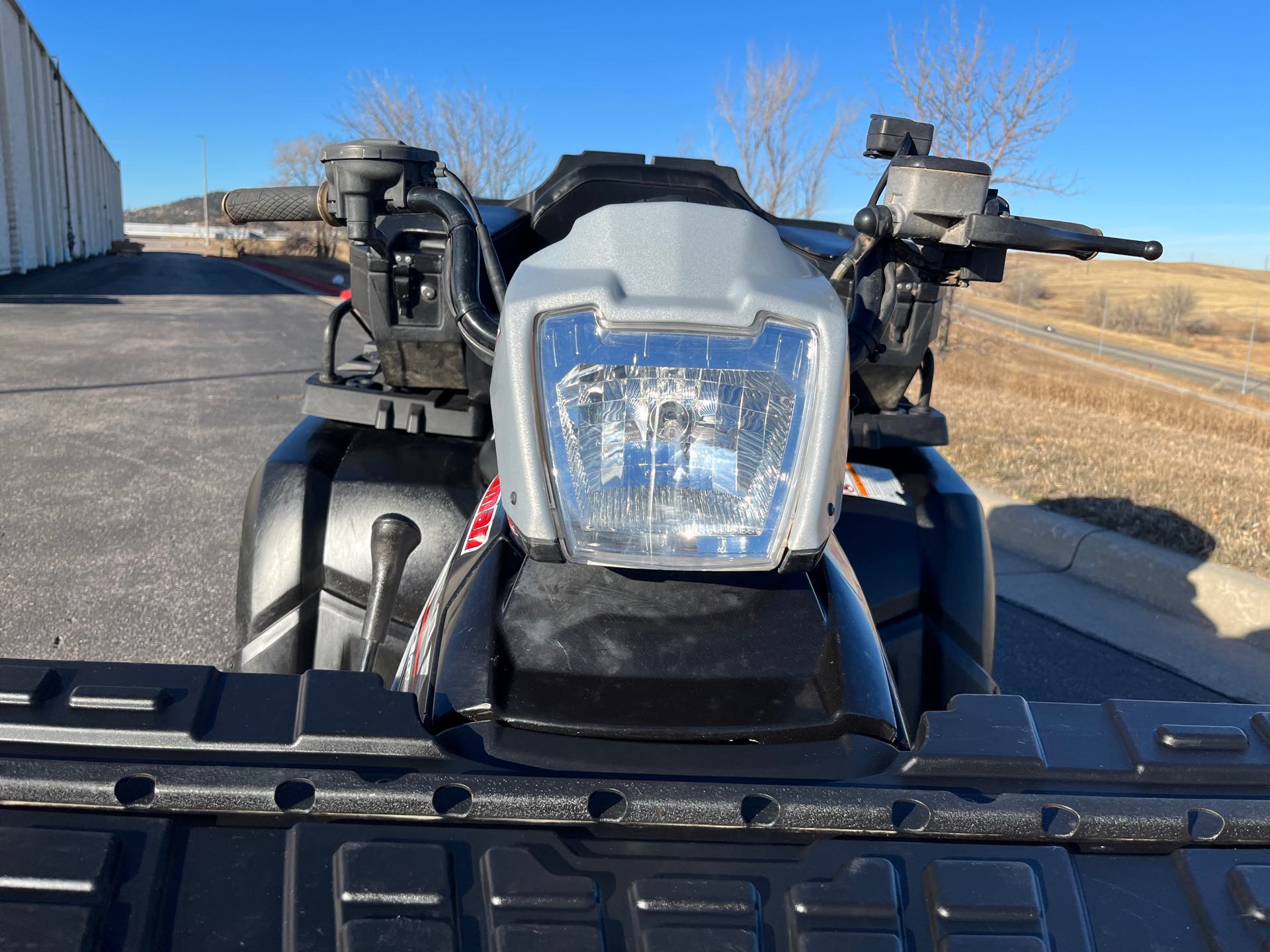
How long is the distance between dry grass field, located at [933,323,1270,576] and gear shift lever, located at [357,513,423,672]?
4.11 meters

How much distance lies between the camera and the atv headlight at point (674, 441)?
1217 mm

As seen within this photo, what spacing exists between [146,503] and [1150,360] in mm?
36098

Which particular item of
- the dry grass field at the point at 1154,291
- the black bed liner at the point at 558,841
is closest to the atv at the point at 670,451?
the black bed liner at the point at 558,841

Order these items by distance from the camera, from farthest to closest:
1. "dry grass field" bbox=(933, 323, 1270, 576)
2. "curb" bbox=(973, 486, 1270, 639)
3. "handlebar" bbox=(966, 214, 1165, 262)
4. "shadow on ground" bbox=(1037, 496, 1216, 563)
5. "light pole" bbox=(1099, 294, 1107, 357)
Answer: "light pole" bbox=(1099, 294, 1107, 357) < "dry grass field" bbox=(933, 323, 1270, 576) < "shadow on ground" bbox=(1037, 496, 1216, 563) < "curb" bbox=(973, 486, 1270, 639) < "handlebar" bbox=(966, 214, 1165, 262)

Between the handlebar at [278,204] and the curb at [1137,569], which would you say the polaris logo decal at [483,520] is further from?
the curb at [1137,569]

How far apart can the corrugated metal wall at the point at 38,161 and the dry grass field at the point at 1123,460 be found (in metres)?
28.2

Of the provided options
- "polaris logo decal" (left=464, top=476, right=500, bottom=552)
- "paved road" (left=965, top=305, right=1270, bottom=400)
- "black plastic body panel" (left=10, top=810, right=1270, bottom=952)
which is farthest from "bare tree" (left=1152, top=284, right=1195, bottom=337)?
"black plastic body panel" (left=10, top=810, right=1270, bottom=952)

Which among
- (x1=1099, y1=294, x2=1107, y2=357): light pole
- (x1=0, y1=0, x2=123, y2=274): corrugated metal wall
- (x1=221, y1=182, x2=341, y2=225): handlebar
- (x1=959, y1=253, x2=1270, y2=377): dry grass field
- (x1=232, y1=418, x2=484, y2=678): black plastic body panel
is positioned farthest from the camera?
(x1=959, y1=253, x2=1270, y2=377): dry grass field

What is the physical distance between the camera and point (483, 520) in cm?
171

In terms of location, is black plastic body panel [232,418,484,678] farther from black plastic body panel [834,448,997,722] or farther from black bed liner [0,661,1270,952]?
black bed liner [0,661,1270,952]

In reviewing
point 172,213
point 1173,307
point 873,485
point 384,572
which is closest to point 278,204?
point 384,572

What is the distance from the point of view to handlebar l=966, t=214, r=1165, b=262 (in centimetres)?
152

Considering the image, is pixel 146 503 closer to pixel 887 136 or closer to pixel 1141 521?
pixel 887 136

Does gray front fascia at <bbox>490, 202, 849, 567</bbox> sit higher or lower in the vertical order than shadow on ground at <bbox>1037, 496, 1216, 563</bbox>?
higher
